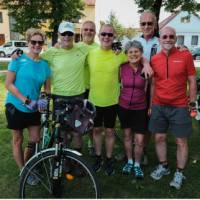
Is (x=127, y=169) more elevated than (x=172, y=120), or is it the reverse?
(x=172, y=120)

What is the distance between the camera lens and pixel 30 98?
4.17 metres

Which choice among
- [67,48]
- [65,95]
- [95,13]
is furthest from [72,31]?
[95,13]

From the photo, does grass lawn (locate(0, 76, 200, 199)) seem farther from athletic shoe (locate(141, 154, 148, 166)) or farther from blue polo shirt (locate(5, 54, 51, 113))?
blue polo shirt (locate(5, 54, 51, 113))

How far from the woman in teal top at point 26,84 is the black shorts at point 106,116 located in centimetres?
87

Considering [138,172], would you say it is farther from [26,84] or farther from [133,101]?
[26,84]

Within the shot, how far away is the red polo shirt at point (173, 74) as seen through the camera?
425 centimetres

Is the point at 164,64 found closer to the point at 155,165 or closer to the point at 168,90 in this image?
the point at 168,90

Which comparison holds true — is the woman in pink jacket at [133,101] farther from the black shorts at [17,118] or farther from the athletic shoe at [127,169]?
the black shorts at [17,118]

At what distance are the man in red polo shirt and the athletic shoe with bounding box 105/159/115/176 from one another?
828 millimetres

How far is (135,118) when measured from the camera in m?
4.78

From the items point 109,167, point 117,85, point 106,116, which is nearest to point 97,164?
point 109,167

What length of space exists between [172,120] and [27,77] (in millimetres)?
1930

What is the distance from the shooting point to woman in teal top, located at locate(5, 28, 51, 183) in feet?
13.3

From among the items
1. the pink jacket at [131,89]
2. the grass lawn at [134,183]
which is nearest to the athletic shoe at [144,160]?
the grass lawn at [134,183]
